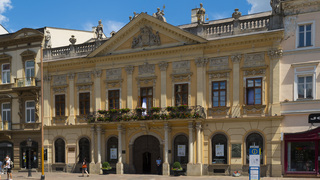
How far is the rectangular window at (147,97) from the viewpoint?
103 feet

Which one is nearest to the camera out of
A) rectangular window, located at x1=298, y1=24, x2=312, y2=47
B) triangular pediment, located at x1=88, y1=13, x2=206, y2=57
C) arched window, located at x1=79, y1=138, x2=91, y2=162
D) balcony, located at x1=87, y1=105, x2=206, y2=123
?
rectangular window, located at x1=298, y1=24, x2=312, y2=47

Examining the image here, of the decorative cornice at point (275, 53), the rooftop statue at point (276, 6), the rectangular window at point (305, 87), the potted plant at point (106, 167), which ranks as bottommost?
Result: the potted plant at point (106, 167)

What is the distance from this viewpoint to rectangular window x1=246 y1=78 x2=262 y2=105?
27761mm

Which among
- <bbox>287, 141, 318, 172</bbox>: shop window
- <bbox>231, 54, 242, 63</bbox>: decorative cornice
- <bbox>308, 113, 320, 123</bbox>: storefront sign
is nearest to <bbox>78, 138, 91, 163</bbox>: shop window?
<bbox>231, 54, 242, 63</bbox>: decorative cornice

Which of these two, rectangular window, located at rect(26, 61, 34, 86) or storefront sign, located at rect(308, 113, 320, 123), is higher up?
rectangular window, located at rect(26, 61, 34, 86)

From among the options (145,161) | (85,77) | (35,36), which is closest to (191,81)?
(145,161)

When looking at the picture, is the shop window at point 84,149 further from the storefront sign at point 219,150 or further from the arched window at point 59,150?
the storefront sign at point 219,150

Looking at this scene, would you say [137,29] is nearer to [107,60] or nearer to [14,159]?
[107,60]

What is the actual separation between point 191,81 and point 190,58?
1815mm

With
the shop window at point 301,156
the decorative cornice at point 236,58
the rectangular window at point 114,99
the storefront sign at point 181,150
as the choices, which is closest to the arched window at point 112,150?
the rectangular window at point 114,99

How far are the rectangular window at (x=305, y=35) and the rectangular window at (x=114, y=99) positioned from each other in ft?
49.8

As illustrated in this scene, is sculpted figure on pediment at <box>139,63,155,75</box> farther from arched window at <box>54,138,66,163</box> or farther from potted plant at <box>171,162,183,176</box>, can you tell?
arched window at <box>54,138,66,163</box>

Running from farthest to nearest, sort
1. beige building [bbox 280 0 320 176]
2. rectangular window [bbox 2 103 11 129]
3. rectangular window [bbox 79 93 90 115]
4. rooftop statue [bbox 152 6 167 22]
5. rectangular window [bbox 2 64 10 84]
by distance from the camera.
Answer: rectangular window [bbox 2 64 10 84] → rectangular window [bbox 2 103 11 129] → rectangular window [bbox 79 93 90 115] → rooftop statue [bbox 152 6 167 22] → beige building [bbox 280 0 320 176]

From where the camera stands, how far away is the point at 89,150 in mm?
33562
